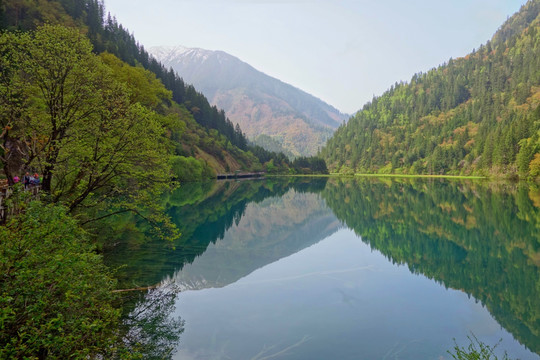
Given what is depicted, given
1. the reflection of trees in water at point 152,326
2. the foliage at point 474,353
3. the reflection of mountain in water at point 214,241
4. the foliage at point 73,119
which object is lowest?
the reflection of mountain in water at point 214,241

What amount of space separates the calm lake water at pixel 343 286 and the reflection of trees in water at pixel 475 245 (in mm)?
127

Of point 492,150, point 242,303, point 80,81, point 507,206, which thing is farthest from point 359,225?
point 492,150

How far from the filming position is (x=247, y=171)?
19138 centimetres

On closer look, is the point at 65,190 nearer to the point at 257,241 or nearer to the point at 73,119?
the point at 73,119

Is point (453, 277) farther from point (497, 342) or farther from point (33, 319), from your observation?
point (33, 319)

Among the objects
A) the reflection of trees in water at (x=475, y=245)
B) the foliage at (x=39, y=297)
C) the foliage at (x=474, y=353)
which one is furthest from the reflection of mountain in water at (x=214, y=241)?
the foliage at (x=474, y=353)

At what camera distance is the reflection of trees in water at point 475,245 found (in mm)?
20703

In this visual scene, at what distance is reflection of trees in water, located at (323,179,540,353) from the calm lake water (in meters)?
0.13

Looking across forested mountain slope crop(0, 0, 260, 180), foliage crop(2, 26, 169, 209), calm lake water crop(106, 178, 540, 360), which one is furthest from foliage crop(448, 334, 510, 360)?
forested mountain slope crop(0, 0, 260, 180)

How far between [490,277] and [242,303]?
59.2 ft

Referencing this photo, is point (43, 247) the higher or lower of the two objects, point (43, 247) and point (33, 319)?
the higher

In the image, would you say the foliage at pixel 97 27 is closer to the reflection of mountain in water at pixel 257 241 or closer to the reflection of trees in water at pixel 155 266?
the reflection of trees in water at pixel 155 266

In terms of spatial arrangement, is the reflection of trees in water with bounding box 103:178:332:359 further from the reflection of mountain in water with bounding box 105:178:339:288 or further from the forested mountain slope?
the forested mountain slope

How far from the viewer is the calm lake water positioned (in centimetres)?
1575
